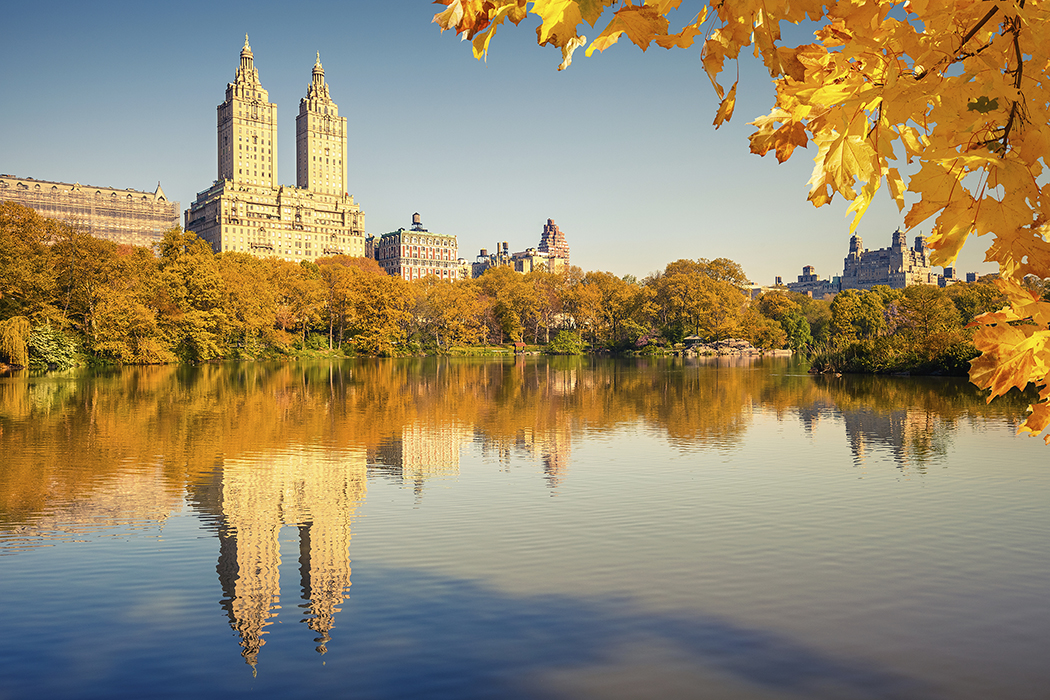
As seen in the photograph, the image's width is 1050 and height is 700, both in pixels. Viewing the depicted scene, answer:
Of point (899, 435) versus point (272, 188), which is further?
point (272, 188)

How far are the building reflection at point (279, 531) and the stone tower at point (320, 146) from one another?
6770 inches

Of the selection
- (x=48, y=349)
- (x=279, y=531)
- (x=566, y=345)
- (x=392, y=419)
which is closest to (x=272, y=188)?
(x=566, y=345)

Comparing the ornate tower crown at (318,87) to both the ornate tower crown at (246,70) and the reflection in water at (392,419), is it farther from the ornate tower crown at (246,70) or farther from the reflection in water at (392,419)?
the reflection in water at (392,419)

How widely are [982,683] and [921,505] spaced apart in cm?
573

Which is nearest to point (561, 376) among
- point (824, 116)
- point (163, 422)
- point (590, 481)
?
point (163, 422)

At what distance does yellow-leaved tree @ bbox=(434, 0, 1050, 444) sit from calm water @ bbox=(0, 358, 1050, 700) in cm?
416

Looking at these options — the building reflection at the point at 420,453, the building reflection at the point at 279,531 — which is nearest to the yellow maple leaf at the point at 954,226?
the building reflection at the point at 279,531

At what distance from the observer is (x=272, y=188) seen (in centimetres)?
16325

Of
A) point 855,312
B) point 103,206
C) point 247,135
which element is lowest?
point 855,312

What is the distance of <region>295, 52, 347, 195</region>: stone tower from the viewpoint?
176000 mm

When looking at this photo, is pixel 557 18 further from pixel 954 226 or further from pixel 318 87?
A: pixel 318 87

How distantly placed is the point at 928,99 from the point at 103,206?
178722mm

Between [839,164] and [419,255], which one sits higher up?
[419,255]

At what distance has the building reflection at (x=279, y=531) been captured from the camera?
659 cm
